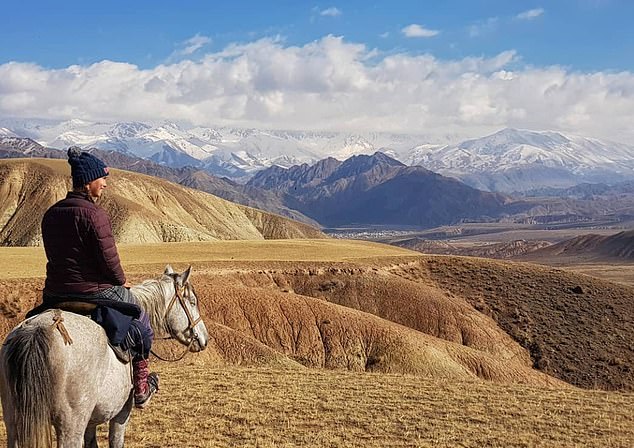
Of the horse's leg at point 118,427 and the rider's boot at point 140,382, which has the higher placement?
the rider's boot at point 140,382

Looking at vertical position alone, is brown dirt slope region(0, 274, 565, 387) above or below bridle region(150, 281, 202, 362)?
below

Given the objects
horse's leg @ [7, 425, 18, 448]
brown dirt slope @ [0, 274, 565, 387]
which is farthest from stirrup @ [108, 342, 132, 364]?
brown dirt slope @ [0, 274, 565, 387]

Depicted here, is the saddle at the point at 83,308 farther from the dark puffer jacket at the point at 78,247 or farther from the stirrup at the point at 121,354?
the dark puffer jacket at the point at 78,247

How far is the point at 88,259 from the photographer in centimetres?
861

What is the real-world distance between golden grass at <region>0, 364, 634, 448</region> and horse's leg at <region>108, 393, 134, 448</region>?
539cm

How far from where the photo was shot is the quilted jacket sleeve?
27.5 feet

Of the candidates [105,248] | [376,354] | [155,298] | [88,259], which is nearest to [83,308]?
[88,259]

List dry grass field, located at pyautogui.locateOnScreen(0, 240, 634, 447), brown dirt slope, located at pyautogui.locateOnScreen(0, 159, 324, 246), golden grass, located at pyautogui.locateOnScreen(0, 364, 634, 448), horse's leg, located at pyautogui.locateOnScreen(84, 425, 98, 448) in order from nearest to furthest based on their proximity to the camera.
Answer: horse's leg, located at pyautogui.locateOnScreen(84, 425, 98, 448) → golden grass, located at pyautogui.locateOnScreen(0, 364, 634, 448) → dry grass field, located at pyautogui.locateOnScreen(0, 240, 634, 447) → brown dirt slope, located at pyautogui.locateOnScreen(0, 159, 324, 246)

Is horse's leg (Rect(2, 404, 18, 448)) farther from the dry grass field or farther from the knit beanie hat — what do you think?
the dry grass field

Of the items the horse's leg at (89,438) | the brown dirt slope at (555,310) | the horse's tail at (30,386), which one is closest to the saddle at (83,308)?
the horse's tail at (30,386)

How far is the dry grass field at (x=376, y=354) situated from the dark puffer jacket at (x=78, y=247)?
25.3 ft

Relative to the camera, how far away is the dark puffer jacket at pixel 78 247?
8.37 meters

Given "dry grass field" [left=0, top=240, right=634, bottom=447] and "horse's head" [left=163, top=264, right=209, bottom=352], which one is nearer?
"horse's head" [left=163, top=264, right=209, bottom=352]

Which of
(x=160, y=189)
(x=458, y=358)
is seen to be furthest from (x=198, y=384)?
(x=160, y=189)
